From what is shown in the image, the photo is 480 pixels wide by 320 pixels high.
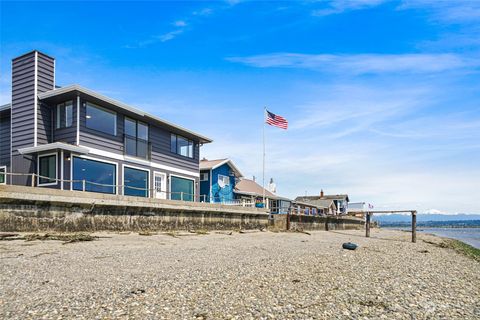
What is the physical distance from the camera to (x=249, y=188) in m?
42.8

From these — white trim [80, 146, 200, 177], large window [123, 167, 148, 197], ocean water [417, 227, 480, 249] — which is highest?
white trim [80, 146, 200, 177]

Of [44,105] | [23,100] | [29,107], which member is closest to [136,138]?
[44,105]

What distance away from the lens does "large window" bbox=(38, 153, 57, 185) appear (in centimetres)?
1720

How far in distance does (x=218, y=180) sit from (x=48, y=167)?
58.4 feet

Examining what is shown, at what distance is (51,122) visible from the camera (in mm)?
18484

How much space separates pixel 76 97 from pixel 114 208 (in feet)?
19.5

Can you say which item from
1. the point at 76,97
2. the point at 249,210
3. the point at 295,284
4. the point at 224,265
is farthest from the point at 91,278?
the point at 249,210

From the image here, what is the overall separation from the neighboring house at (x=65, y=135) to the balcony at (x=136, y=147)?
0.18 feet

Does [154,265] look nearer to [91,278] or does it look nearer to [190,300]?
[91,278]

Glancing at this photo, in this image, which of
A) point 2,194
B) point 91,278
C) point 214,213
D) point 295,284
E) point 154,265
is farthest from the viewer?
point 214,213

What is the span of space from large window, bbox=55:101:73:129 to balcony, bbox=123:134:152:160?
3139mm

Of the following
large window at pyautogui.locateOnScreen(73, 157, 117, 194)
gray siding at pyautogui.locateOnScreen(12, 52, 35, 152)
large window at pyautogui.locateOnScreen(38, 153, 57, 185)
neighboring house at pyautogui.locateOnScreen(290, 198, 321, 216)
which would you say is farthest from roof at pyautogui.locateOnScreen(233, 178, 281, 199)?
gray siding at pyautogui.locateOnScreen(12, 52, 35, 152)

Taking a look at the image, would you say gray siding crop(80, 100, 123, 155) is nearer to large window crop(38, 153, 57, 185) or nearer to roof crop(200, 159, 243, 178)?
large window crop(38, 153, 57, 185)

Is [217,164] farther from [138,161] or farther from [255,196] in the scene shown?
[138,161]
